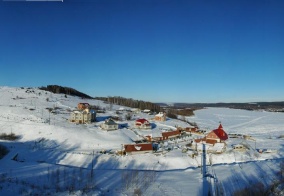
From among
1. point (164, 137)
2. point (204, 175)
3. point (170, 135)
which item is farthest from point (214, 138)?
point (204, 175)

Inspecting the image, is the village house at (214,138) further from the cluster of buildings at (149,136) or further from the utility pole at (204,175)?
the utility pole at (204,175)

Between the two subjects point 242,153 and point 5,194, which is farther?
point 242,153

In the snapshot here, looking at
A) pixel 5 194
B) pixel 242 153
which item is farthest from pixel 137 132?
pixel 5 194

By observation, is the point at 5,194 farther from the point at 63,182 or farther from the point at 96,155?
the point at 96,155

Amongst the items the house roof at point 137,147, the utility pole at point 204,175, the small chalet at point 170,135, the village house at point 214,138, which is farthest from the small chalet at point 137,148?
the small chalet at point 170,135

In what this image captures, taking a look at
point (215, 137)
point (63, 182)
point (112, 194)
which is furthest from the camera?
point (215, 137)

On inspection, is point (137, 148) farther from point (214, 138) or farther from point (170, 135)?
point (170, 135)

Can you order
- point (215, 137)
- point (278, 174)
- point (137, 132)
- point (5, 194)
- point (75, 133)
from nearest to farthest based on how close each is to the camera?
point (5, 194) → point (278, 174) → point (215, 137) → point (75, 133) → point (137, 132)

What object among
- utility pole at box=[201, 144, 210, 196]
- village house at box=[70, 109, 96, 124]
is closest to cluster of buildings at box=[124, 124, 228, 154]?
utility pole at box=[201, 144, 210, 196]

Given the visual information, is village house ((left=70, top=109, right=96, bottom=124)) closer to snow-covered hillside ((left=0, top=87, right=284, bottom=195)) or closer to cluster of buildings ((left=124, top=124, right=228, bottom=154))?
snow-covered hillside ((left=0, top=87, right=284, bottom=195))
